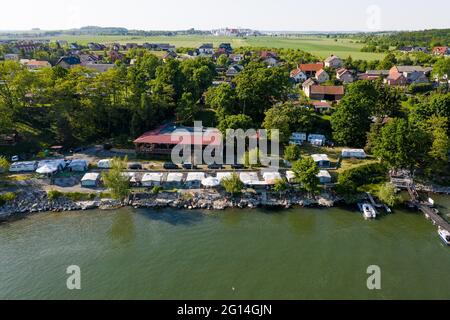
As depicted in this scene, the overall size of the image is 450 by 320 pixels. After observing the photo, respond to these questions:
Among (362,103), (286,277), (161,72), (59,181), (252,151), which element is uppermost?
(161,72)

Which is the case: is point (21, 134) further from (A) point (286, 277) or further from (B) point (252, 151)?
(A) point (286, 277)

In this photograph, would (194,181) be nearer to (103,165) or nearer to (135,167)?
(135,167)

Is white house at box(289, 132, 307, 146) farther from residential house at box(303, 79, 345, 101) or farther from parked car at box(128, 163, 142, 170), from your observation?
parked car at box(128, 163, 142, 170)

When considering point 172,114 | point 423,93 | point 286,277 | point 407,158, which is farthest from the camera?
point 423,93

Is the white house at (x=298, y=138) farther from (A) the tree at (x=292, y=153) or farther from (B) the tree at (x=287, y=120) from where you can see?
(A) the tree at (x=292, y=153)

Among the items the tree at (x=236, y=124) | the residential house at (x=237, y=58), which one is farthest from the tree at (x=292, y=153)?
the residential house at (x=237, y=58)

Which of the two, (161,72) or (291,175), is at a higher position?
(161,72)

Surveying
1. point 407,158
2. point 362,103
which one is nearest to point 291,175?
point 407,158
